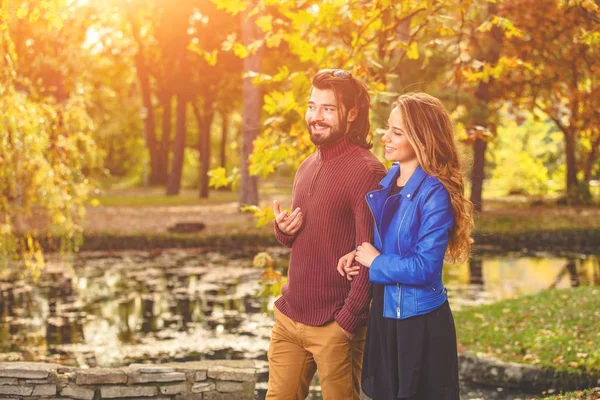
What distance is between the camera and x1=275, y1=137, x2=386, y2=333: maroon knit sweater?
3779 millimetres

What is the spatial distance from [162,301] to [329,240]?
9.73 m

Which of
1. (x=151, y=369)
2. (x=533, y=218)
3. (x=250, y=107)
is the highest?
(x=250, y=107)

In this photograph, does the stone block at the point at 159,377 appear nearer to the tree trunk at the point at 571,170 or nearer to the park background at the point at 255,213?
the park background at the point at 255,213

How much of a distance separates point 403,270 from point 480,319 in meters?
7.38

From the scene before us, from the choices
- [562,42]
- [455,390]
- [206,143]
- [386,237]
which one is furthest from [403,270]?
[206,143]

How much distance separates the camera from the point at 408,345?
11.5 feet

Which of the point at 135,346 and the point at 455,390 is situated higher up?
Answer: the point at 455,390

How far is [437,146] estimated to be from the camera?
3555 millimetres

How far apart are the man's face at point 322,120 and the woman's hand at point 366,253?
53 centimetres

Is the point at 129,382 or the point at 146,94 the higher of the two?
the point at 146,94

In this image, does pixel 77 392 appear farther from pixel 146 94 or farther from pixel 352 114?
pixel 146 94

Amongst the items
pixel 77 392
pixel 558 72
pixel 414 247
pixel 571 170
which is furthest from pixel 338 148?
pixel 571 170

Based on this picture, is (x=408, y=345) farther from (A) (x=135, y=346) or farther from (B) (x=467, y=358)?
(A) (x=135, y=346)

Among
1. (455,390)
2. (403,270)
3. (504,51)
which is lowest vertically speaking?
(455,390)
